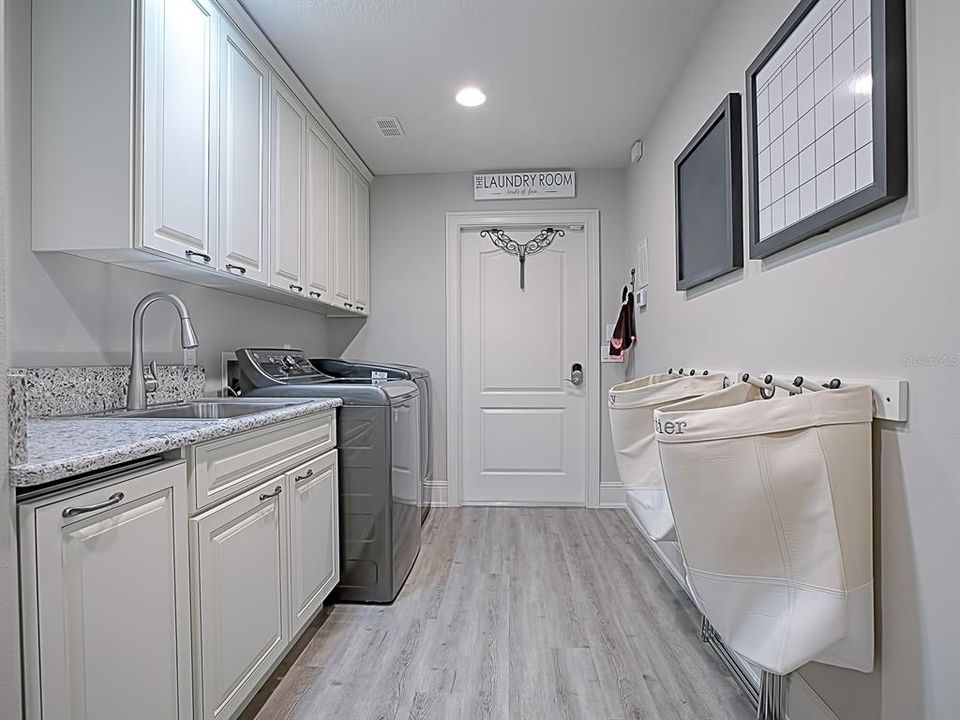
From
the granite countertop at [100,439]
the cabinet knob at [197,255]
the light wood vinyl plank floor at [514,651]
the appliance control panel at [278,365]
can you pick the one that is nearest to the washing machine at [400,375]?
the appliance control panel at [278,365]

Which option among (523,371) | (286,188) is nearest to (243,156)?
(286,188)

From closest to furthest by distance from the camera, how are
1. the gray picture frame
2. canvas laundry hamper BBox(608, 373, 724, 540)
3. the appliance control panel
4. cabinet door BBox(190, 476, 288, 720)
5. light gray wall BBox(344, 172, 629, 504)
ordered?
the gray picture frame < cabinet door BBox(190, 476, 288, 720) < canvas laundry hamper BBox(608, 373, 724, 540) < the appliance control panel < light gray wall BBox(344, 172, 629, 504)

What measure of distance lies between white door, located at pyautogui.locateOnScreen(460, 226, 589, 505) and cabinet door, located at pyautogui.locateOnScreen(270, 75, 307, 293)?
1.64 m

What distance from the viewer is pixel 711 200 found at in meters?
2.26

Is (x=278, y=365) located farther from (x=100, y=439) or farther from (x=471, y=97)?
(x=100, y=439)

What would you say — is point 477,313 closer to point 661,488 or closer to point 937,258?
point 661,488

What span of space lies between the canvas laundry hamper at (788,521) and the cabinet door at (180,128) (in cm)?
157

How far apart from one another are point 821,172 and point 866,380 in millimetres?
513

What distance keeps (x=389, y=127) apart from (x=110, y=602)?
2.92 metres

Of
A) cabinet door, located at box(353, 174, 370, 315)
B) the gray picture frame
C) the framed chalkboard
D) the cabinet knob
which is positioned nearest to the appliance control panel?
cabinet door, located at box(353, 174, 370, 315)

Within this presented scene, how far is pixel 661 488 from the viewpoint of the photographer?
1.95 meters

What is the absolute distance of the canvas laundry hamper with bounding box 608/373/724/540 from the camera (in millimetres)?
1965

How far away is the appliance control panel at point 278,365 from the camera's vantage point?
9.03ft

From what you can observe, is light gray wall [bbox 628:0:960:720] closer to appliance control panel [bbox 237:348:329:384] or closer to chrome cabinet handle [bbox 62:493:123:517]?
chrome cabinet handle [bbox 62:493:123:517]
